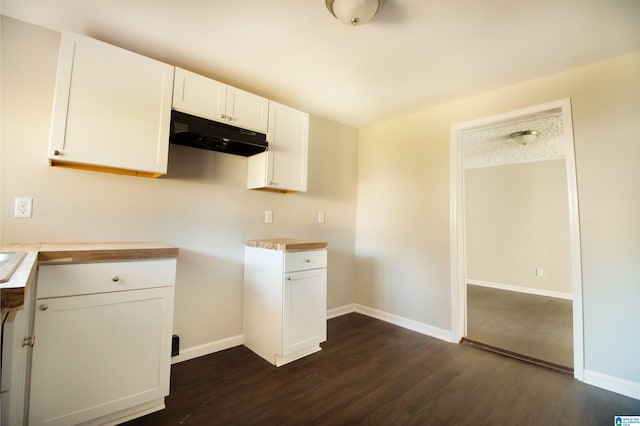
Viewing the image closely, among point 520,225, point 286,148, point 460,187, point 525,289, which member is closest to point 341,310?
point 460,187

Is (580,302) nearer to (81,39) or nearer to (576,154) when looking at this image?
(576,154)

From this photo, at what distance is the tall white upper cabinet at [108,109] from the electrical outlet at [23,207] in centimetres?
28

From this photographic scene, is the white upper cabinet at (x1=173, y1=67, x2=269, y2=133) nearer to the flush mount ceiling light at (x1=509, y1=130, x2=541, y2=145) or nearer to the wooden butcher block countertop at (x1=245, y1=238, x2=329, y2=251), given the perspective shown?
the wooden butcher block countertop at (x1=245, y1=238, x2=329, y2=251)

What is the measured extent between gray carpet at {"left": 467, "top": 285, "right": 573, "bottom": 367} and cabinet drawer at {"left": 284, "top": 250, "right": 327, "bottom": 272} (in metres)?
1.69

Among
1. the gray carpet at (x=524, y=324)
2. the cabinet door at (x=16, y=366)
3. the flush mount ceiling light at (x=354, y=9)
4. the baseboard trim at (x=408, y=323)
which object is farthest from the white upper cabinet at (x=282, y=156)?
the gray carpet at (x=524, y=324)

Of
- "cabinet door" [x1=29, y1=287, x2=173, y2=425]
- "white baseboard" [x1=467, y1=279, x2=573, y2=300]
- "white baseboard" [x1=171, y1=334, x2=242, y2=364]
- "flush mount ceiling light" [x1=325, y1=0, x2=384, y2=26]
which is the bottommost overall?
"white baseboard" [x1=171, y1=334, x2=242, y2=364]

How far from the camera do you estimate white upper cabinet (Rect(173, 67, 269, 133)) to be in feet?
6.22

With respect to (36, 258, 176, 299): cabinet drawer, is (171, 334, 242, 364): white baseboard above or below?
below

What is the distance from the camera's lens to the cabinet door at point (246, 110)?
2.12m

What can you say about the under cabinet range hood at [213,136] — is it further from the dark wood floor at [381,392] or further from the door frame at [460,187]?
the door frame at [460,187]

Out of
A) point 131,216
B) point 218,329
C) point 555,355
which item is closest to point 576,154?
point 555,355

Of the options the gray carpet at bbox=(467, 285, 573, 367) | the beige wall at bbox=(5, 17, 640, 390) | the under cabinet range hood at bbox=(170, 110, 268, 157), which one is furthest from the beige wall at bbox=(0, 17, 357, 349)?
the gray carpet at bbox=(467, 285, 573, 367)

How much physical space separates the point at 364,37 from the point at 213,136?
123cm

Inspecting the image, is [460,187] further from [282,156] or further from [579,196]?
[282,156]
